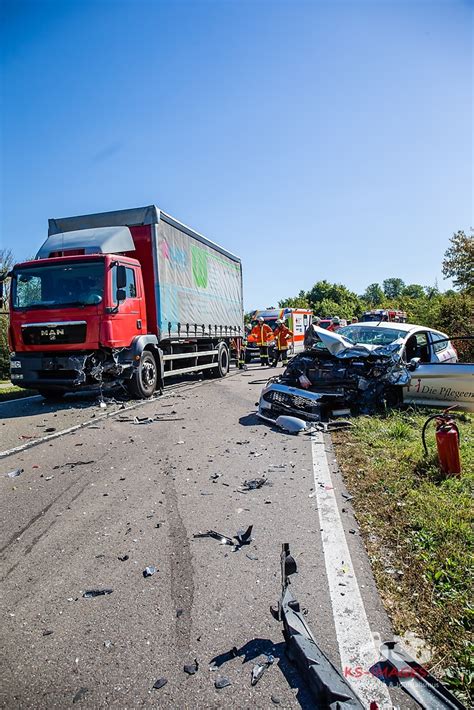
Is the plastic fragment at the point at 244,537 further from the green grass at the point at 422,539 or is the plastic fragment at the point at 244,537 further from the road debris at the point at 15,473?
the road debris at the point at 15,473

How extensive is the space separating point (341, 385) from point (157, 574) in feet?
18.3

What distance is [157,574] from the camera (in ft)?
9.57

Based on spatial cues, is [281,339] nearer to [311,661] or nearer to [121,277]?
→ [121,277]

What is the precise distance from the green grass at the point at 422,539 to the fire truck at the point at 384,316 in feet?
64.2

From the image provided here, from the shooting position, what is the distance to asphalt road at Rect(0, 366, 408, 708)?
2.04 m

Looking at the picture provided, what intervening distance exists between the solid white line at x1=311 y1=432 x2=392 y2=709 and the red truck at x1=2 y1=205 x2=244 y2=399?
6.42 meters

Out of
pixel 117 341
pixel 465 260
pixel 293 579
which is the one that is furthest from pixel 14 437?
pixel 465 260

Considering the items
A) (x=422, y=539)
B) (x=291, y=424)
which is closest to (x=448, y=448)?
(x=422, y=539)

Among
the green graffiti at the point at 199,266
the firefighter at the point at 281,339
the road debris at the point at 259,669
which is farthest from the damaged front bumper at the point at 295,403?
the firefighter at the point at 281,339

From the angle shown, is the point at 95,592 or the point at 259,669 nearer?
the point at 259,669

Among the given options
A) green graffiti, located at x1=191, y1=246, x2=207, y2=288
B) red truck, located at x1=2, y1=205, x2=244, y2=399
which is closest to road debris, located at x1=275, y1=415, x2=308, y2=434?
red truck, located at x1=2, y1=205, x2=244, y2=399

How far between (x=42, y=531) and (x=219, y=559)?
147 centimetres

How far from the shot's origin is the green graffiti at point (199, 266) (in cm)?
1316

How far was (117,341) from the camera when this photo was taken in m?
9.30
